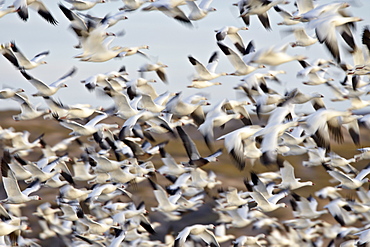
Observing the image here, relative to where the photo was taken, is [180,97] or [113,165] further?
[113,165]

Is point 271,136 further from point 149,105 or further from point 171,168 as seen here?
point 171,168

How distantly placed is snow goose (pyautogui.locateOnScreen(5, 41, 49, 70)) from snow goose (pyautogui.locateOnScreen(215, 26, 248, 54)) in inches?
132

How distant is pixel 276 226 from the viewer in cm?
1505

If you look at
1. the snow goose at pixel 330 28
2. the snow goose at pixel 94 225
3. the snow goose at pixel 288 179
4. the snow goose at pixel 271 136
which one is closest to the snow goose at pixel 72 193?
the snow goose at pixel 94 225

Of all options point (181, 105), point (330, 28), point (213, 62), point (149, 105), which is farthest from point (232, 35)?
point (330, 28)

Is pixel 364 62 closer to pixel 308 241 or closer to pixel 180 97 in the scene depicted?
pixel 180 97

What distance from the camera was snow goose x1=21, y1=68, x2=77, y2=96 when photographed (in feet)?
39.5

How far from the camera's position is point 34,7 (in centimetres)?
1208

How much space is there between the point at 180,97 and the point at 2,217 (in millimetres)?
3730

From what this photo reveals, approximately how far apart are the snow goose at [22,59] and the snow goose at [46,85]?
296 millimetres

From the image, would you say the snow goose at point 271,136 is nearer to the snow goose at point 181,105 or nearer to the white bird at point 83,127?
the snow goose at point 181,105

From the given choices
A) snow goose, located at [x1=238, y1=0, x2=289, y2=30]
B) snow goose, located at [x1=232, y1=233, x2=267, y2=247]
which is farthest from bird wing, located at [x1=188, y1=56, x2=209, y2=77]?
snow goose, located at [x1=232, y1=233, x2=267, y2=247]

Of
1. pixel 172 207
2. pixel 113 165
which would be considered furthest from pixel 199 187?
pixel 113 165

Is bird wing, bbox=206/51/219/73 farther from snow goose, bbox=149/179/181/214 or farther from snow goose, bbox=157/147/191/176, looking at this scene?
snow goose, bbox=149/179/181/214
